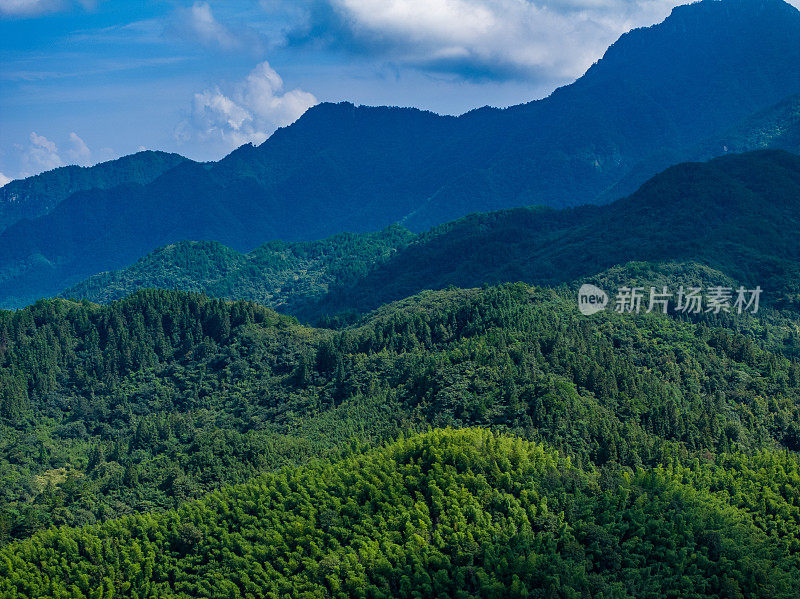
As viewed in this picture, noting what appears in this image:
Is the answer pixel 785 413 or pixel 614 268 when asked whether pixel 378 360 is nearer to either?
pixel 785 413

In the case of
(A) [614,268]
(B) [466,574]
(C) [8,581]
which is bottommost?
(C) [8,581]

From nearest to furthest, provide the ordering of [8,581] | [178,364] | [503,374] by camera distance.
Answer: [8,581] < [503,374] < [178,364]

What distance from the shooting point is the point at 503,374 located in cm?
10881

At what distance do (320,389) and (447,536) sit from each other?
63.9 meters

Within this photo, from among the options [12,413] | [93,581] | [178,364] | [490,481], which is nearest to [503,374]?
[490,481]

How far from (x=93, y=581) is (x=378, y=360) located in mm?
62066

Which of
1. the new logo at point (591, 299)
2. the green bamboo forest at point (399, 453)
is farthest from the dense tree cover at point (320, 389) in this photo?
the new logo at point (591, 299)

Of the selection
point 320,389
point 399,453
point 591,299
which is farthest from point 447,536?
point 591,299

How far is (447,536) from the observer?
248ft

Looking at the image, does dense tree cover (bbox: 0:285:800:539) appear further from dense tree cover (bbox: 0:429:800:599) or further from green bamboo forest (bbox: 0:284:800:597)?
dense tree cover (bbox: 0:429:800:599)

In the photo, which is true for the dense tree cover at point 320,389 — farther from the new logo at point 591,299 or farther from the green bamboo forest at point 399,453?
the new logo at point 591,299

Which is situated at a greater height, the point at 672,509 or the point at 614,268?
the point at 614,268

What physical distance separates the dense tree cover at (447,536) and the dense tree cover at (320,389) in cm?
1025

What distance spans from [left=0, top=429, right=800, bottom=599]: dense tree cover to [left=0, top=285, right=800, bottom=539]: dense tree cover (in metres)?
10.3
